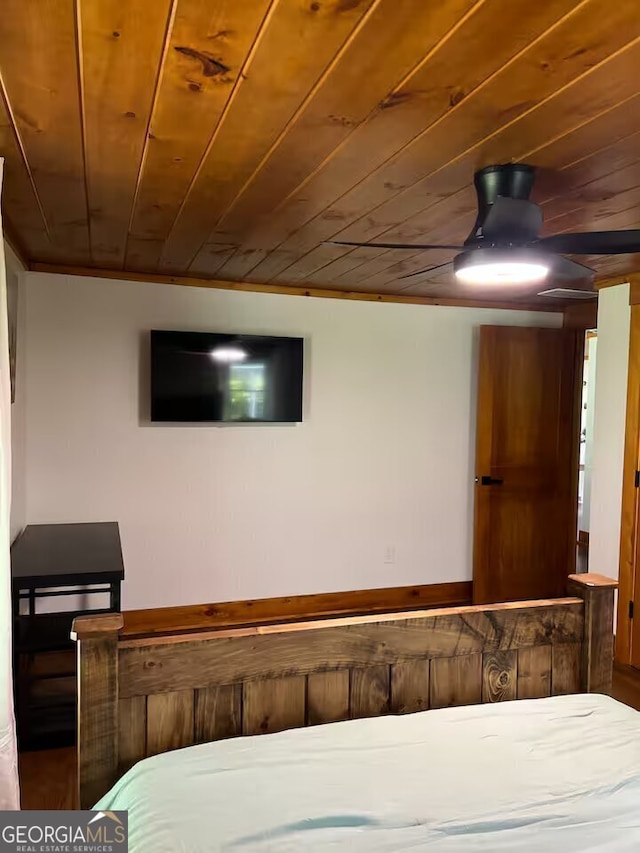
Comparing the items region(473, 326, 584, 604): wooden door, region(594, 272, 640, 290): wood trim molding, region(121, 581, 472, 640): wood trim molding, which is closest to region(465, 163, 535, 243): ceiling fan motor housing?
region(594, 272, 640, 290): wood trim molding

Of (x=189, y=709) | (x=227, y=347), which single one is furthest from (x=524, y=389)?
(x=189, y=709)

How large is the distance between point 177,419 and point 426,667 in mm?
2471

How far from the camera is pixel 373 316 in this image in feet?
14.5

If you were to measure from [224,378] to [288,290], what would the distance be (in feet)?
2.45

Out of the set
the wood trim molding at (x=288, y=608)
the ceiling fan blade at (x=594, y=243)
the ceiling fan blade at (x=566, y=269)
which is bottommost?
the wood trim molding at (x=288, y=608)

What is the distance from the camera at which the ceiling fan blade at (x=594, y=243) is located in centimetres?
184

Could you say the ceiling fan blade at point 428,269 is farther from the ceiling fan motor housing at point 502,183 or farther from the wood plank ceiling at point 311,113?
the ceiling fan motor housing at point 502,183

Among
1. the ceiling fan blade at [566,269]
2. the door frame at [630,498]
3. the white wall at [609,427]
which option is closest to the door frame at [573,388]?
the white wall at [609,427]

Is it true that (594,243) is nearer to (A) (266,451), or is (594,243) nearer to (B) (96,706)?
(B) (96,706)

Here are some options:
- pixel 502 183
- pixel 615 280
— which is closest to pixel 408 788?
pixel 502 183

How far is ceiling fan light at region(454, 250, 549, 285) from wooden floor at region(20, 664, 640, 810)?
2.39 metres

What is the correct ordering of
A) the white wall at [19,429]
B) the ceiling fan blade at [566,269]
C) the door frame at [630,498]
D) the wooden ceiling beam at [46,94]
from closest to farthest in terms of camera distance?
the wooden ceiling beam at [46,94] < the ceiling fan blade at [566,269] < the white wall at [19,429] < the door frame at [630,498]

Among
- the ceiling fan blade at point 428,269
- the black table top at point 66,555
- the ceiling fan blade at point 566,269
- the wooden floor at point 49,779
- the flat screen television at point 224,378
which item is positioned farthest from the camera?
the flat screen television at point 224,378

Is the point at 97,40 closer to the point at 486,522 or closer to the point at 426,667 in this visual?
the point at 426,667
